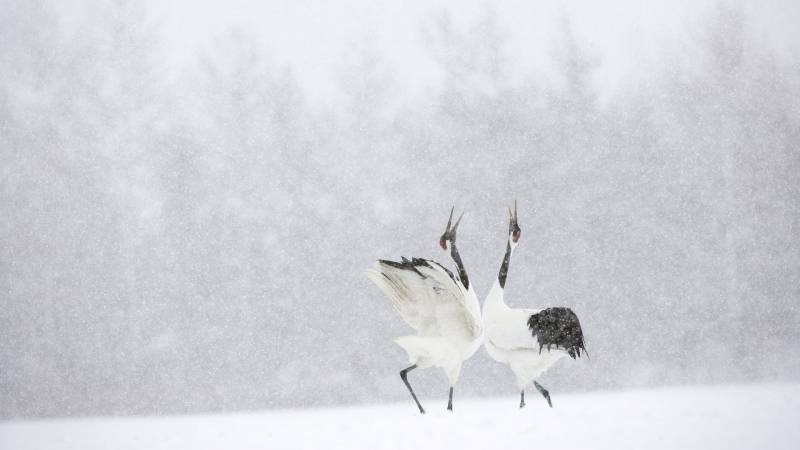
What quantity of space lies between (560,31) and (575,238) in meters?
1.80

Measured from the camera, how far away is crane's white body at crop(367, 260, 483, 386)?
2.56 m

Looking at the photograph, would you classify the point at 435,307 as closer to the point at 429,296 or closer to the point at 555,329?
the point at 429,296

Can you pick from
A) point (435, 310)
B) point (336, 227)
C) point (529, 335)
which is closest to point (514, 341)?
point (529, 335)

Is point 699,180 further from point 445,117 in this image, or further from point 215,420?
point 215,420

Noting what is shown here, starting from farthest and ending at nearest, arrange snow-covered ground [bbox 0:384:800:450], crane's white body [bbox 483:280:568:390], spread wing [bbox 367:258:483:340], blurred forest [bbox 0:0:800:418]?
blurred forest [bbox 0:0:800:418] < crane's white body [bbox 483:280:568:390] < spread wing [bbox 367:258:483:340] < snow-covered ground [bbox 0:384:800:450]

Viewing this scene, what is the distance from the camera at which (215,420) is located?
3.70 m

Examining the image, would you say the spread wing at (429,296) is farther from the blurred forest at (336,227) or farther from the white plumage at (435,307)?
the blurred forest at (336,227)

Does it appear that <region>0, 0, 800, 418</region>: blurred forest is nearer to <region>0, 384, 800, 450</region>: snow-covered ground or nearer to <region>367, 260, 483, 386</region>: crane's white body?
<region>0, 384, 800, 450</region>: snow-covered ground

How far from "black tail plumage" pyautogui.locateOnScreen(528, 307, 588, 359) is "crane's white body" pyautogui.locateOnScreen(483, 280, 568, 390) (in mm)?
21

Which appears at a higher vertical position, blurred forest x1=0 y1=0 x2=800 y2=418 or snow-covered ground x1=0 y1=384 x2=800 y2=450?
blurred forest x1=0 y1=0 x2=800 y2=418

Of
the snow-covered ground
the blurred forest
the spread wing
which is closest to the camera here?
the snow-covered ground

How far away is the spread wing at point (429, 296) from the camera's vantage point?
2.54 meters

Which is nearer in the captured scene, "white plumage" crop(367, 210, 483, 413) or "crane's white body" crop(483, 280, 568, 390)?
"white plumage" crop(367, 210, 483, 413)

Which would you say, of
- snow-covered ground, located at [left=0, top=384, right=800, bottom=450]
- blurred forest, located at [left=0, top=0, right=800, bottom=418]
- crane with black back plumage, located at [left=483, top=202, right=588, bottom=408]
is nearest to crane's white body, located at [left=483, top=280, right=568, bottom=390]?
crane with black back plumage, located at [left=483, top=202, right=588, bottom=408]
